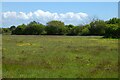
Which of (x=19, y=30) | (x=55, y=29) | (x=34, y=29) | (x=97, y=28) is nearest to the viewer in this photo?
(x=97, y=28)

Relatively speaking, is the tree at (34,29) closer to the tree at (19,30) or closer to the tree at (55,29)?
the tree at (55,29)

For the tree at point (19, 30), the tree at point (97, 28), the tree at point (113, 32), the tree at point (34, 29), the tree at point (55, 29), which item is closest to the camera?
the tree at point (113, 32)

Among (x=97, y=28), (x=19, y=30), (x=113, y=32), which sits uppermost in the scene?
(x=97, y=28)

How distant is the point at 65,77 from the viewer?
1588 cm

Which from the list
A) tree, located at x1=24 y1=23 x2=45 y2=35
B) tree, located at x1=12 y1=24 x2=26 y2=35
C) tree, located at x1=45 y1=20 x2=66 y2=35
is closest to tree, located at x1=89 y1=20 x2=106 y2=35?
tree, located at x1=45 y1=20 x2=66 y2=35

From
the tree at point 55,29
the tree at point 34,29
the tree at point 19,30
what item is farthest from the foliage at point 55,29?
the tree at point 19,30

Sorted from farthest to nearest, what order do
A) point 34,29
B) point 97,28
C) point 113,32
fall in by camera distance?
point 34,29
point 97,28
point 113,32

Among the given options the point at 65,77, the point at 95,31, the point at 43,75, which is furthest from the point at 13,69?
the point at 95,31

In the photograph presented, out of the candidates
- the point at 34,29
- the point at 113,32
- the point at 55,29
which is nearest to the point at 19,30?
the point at 34,29

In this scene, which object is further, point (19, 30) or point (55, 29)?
point (19, 30)

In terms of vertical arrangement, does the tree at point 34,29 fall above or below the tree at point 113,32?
above

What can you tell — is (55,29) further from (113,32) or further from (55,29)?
(113,32)

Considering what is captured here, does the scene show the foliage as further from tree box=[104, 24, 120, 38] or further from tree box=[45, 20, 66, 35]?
tree box=[104, 24, 120, 38]

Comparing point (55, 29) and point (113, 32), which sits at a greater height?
point (55, 29)
